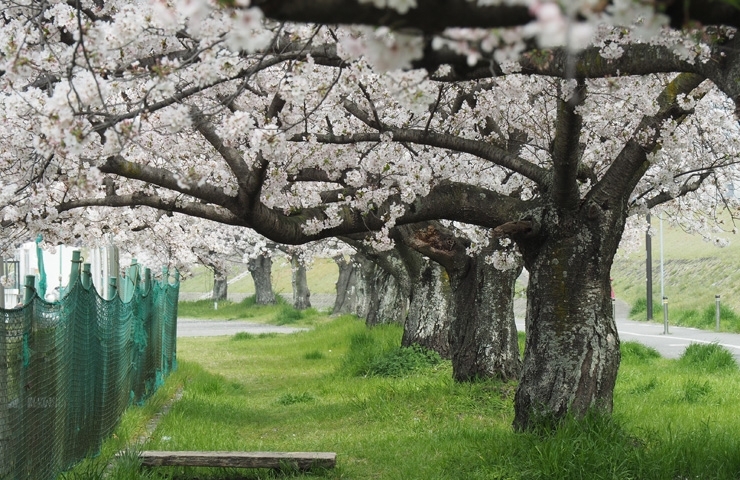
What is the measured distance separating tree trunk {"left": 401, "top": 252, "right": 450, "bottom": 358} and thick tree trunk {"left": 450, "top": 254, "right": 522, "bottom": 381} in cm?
339

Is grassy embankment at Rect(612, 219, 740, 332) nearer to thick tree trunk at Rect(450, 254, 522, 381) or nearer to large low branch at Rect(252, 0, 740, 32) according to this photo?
thick tree trunk at Rect(450, 254, 522, 381)

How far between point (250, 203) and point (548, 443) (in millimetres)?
3055

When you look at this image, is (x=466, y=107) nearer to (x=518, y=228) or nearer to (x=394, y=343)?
(x=518, y=228)

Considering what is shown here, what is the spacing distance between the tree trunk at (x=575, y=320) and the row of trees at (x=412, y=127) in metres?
0.02

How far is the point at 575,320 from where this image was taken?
27.1 ft

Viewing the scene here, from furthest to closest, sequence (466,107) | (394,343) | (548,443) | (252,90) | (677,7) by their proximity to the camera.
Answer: (394,343) < (466,107) < (252,90) < (548,443) < (677,7)

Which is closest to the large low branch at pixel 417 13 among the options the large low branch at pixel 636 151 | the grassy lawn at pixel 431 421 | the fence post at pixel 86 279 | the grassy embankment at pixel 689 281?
the grassy lawn at pixel 431 421

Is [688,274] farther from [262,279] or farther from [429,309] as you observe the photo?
[429,309]

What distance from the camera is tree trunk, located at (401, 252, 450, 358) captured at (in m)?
16.2

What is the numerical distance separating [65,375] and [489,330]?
20.6 feet

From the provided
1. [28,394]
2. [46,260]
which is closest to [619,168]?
[28,394]

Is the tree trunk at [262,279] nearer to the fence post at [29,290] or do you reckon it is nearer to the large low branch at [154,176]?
the large low branch at [154,176]

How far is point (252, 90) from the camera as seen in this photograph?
9.58 meters

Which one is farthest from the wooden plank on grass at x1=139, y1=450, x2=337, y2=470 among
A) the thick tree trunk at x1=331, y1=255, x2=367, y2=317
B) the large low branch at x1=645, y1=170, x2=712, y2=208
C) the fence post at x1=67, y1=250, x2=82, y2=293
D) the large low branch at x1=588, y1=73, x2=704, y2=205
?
the thick tree trunk at x1=331, y1=255, x2=367, y2=317
